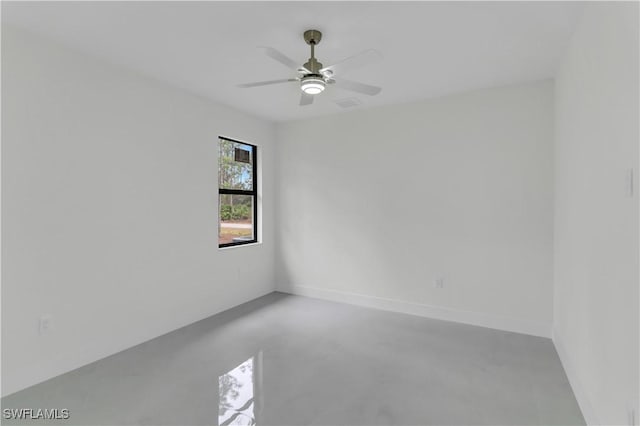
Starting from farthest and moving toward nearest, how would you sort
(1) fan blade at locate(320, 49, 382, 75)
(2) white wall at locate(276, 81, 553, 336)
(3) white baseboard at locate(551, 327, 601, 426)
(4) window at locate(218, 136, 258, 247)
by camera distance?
(4) window at locate(218, 136, 258, 247)
(2) white wall at locate(276, 81, 553, 336)
(1) fan blade at locate(320, 49, 382, 75)
(3) white baseboard at locate(551, 327, 601, 426)

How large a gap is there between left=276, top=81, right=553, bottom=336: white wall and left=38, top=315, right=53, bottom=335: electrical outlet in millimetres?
2790

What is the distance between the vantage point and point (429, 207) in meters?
3.76

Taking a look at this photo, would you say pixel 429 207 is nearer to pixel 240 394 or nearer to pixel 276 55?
pixel 276 55

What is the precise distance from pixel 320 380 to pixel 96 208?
226 cm

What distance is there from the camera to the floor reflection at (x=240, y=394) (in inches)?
77.7

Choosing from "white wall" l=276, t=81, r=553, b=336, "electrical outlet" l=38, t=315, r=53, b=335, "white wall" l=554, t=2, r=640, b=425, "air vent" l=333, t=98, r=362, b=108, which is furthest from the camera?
"air vent" l=333, t=98, r=362, b=108

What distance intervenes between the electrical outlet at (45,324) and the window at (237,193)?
1789 millimetres

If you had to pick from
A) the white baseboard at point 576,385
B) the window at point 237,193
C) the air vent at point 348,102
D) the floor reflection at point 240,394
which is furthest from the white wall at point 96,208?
the white baseboard at point 576,385

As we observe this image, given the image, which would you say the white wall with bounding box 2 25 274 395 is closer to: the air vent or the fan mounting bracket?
the air vent

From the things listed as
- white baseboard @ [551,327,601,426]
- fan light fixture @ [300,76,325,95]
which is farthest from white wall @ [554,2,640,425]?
fan light fixture @ [300,76,325,95]

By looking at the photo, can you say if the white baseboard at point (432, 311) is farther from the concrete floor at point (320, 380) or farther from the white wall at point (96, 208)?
the white wall at point (96, 208)

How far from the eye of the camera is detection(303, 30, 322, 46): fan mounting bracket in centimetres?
225

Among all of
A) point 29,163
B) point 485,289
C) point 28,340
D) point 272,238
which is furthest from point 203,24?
point 485,289

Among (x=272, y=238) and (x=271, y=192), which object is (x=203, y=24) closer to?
(x=271, y=192)
